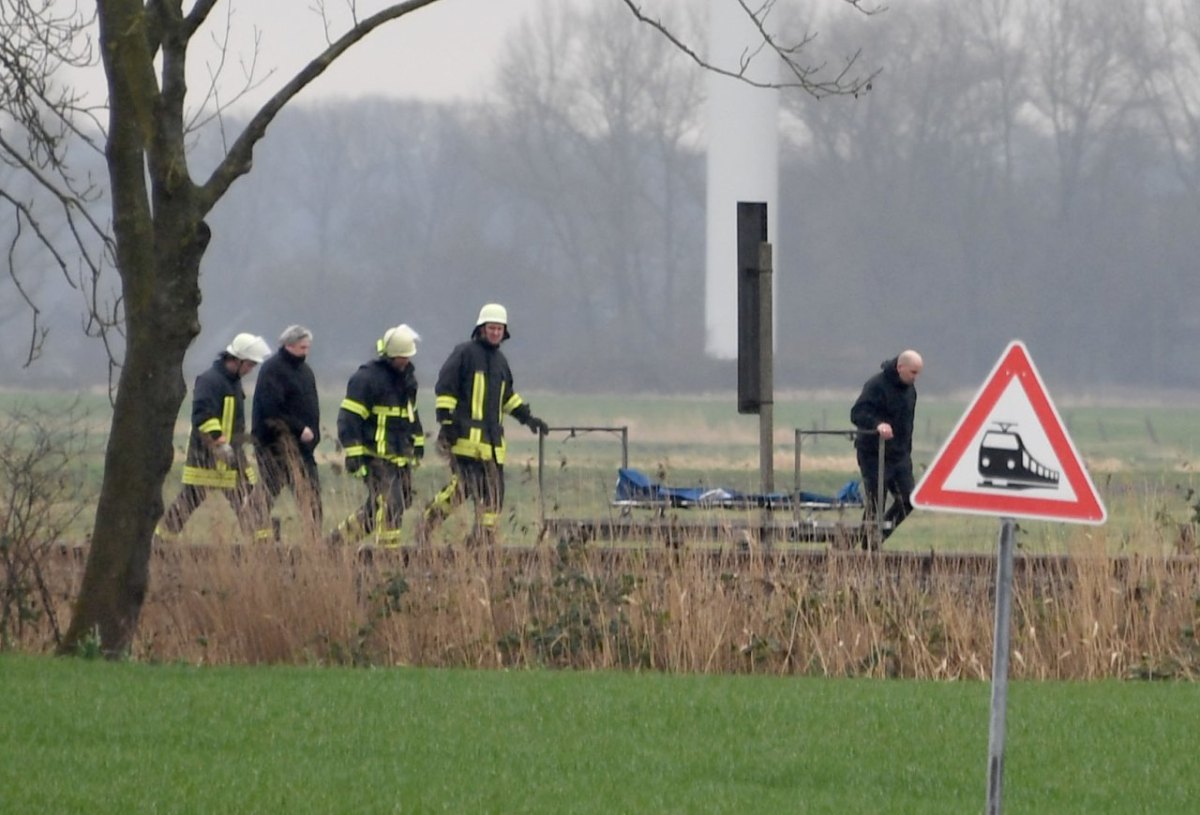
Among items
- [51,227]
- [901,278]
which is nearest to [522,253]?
[901,278]

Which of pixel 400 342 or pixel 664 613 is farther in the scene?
pixel 400 342

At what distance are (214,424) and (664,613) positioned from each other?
4.86 m

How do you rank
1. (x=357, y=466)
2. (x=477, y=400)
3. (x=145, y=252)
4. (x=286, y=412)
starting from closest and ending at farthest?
(x=145, y=252), (x=357, y=466), (x=477, y=400), (x=286, y=412)

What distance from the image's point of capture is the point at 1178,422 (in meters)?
51.8

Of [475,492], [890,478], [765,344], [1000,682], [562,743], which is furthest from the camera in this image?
[890,478]

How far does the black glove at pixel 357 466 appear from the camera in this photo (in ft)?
49.0

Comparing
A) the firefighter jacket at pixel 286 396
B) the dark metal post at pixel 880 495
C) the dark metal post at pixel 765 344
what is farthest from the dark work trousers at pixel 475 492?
the dark metal post at pixel 880 495

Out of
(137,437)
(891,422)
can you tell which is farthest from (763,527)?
(137,437)

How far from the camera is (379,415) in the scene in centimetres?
1547

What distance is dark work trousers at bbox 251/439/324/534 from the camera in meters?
12.8

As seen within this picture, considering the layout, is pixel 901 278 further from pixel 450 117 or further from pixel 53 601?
pixel 53 601

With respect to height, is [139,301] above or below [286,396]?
above

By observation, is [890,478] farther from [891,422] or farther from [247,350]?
[247,350]

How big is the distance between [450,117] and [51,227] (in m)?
12.4
